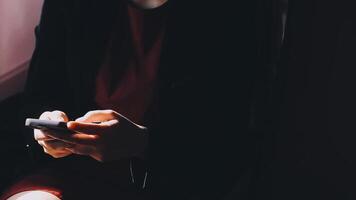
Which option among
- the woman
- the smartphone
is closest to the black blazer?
the woman

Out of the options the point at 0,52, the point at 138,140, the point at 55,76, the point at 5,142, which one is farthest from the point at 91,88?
the point at 0,52

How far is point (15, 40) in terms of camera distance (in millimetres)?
1454

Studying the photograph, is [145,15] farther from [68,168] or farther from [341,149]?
[341,149]

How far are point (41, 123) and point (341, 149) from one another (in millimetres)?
563

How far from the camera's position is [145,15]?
3.59 feet

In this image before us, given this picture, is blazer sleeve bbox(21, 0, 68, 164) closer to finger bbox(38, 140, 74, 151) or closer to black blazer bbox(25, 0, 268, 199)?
black blazer bbox(25, 0, 268, 199)

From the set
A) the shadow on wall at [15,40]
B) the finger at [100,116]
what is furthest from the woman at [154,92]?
the shadow on wall at [15,40]

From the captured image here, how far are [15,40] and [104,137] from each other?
0.68m

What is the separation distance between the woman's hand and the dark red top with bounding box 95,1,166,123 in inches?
5.3

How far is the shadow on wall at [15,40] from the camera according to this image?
55.1 inches

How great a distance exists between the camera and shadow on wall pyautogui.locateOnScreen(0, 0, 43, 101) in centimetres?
140

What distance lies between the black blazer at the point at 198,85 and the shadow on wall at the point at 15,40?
33 cm

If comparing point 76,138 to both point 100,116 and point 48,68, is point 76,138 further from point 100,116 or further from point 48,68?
point 48,68

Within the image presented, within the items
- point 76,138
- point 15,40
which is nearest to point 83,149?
point 76,138
